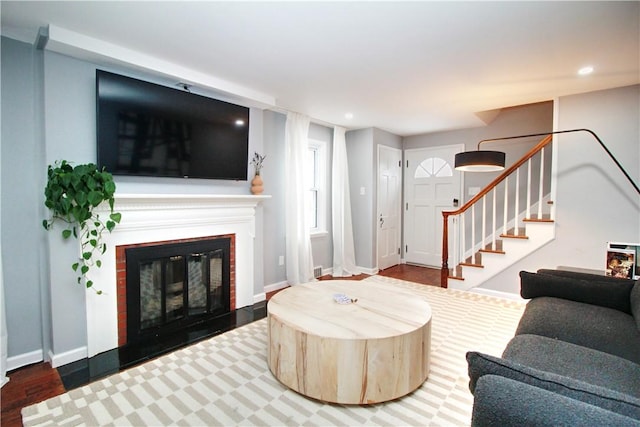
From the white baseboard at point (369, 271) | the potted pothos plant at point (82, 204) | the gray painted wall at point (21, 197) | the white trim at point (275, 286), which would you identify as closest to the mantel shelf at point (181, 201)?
the potted pothos plant at point (82, 204)

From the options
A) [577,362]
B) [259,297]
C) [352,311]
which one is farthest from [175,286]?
[577,362]

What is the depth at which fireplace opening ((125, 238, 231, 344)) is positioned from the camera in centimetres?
263

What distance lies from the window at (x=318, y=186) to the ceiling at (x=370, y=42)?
1.37 meters

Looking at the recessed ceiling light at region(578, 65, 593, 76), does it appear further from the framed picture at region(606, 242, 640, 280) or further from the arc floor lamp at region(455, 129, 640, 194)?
the framed picture at region(606, 242, 640, 280)

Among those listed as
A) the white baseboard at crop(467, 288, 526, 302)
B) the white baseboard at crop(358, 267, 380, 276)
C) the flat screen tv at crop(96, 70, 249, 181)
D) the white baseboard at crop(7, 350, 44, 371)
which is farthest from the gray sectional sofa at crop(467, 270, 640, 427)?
the white baseboard at crop(7, 350, 44, 371)

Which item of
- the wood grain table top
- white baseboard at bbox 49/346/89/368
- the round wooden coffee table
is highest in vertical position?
the wood grain table top

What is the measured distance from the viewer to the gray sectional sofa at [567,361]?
85 centimetres

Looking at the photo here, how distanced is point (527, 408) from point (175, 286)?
2.82m

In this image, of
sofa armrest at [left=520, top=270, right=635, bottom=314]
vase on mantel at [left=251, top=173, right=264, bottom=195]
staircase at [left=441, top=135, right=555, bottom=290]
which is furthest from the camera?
staircase at [left=441, top=135, right=555, bottom=290]

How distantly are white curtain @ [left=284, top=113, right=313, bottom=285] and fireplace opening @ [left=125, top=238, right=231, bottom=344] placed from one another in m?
1.01

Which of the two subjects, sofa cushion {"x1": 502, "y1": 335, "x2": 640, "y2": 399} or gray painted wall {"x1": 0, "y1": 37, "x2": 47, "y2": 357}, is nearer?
sofa cushion {"x1": 502, "y1": 335, "x2": 640, "y2": 399}

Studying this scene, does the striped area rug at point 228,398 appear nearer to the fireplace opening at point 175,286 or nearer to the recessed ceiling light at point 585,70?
the fireplace opening at point 175,286

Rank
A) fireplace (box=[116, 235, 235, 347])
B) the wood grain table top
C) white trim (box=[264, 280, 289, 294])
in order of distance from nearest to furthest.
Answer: the wood grain table top
fireplace (box=[116, 235, 235, 347])
white trim (box=[264, 280, 289, 294])

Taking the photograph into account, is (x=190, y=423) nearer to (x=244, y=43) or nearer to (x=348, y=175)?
(x=244, y=43)
